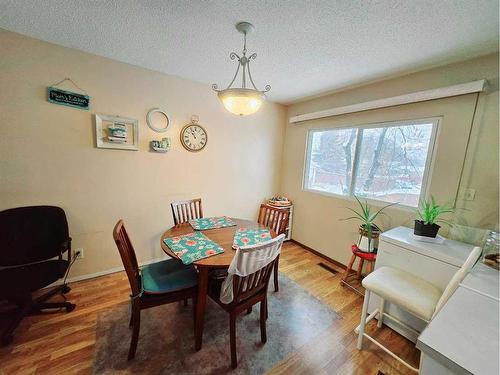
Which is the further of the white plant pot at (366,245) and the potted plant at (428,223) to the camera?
the white plant pot at (366,245)

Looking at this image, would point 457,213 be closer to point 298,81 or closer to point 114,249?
point 298,81

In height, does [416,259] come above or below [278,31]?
below

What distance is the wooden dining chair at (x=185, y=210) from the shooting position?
7.64ft

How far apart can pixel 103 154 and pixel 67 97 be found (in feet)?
1.96

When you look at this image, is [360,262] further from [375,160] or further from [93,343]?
[93,343]

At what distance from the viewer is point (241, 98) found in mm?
1512

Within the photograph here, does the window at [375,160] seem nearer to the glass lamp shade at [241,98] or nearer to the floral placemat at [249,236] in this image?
the floral placemat at [249,236]

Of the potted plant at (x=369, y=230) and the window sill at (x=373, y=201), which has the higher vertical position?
the window sill at (x=373, y=201)

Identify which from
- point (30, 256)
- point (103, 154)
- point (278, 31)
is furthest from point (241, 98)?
point (30, 256)

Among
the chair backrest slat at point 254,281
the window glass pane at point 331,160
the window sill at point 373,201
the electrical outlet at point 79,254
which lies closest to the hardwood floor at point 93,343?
the electrical outlet at point 79,254

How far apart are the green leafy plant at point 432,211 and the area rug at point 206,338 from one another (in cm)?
123

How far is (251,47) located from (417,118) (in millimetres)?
1834

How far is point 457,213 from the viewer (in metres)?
1.89

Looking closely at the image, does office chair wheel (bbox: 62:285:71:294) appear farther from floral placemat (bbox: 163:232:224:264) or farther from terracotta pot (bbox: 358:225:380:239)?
terracotta pot (bbox: 358:225:380:239)
